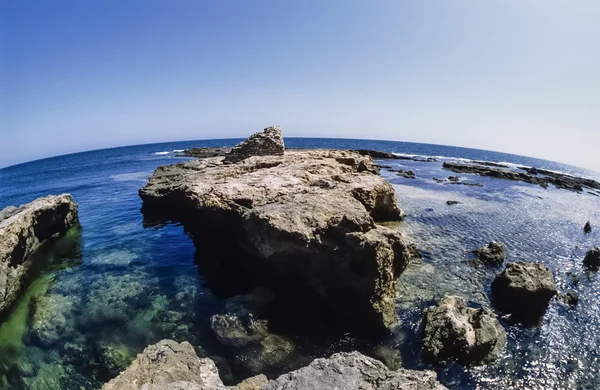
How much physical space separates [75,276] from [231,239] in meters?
8.09

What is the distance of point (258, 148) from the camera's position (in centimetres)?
2995

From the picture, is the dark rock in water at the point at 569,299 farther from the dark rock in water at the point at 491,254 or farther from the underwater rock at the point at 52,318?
the underwater rock at the point at 52,318

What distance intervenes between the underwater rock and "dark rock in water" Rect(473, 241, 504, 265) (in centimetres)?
2066

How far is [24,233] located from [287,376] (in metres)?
18.8

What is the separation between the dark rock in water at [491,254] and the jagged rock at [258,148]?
1866 centimetres

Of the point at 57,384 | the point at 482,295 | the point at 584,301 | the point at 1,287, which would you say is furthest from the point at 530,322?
the point at 1,287

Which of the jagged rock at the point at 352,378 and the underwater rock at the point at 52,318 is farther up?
the jagged rock at the point at 352,378

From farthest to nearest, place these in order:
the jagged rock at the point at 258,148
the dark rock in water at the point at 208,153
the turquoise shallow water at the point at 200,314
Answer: the dark rock in water at the point at 208,153 → the jagged rock at the point at 258,148 → the turquoise shallow water at the point at 200,314

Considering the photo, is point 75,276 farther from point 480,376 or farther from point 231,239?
point 480,376

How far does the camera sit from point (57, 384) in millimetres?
9383

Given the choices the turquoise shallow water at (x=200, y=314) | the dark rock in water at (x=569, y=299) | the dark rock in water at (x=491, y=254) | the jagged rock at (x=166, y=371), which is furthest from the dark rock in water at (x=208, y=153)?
the jagged rock at (x=166, y=371)

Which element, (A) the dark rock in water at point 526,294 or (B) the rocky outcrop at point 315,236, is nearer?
(B) the rocky outcrop at point 315,236

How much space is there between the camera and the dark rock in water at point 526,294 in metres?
12.9

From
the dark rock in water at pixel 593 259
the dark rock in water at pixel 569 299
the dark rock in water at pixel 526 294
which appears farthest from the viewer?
the dark rock in water at pixel 593 259
